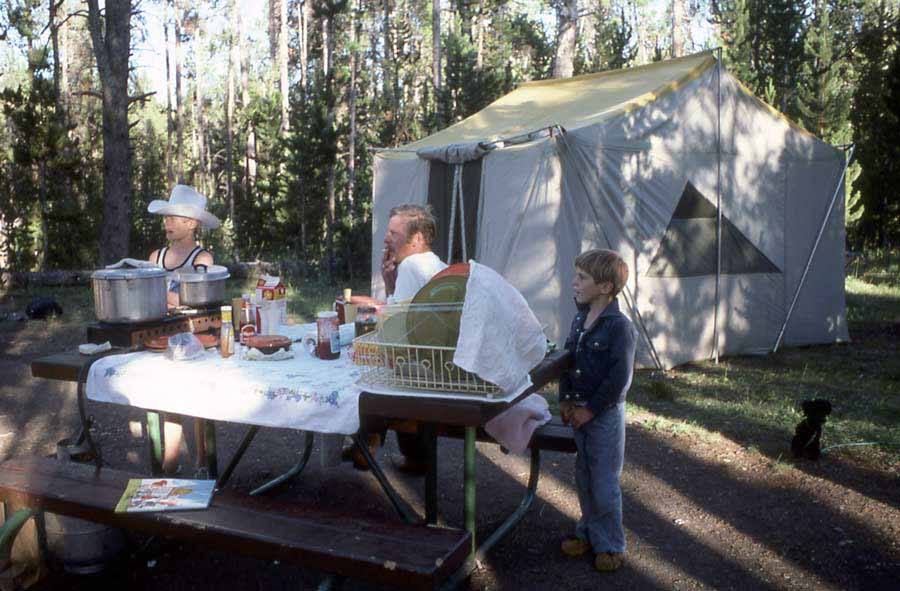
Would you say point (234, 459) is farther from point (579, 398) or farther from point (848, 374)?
point (848, 374)

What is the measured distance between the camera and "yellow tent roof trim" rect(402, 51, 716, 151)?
7508 millimetres

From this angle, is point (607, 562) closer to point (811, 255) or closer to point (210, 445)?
point (210, 445)

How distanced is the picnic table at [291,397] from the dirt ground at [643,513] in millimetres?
449

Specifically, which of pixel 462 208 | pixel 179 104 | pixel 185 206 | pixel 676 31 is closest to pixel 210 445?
pixel 185 206

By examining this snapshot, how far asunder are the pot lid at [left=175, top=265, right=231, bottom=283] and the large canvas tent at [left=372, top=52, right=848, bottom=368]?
13.4 feet

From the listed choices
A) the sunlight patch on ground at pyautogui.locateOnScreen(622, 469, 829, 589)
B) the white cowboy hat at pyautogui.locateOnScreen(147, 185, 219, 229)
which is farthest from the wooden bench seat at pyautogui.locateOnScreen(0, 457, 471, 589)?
the white cowboy hat at pyautogui.locateOnScreen(147, 185, 219, 229)

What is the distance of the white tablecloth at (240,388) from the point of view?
8.73 feet

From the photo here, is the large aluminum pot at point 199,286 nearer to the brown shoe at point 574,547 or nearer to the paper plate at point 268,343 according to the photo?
the paper plate at point 268,343

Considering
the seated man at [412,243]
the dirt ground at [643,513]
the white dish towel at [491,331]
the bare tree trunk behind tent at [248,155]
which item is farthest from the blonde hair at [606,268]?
the bare tree trunk behind tent at [248,155]

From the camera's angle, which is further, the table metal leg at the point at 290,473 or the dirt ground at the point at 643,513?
the table metal leg at the point at 290,473

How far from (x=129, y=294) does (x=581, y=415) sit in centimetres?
188

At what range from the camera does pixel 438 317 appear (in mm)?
2484

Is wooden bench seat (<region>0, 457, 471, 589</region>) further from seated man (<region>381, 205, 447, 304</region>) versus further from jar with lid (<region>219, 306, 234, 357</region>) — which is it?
seated man (<region>381, 205, 447, 304</region>)

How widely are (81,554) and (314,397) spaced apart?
1287 mm
